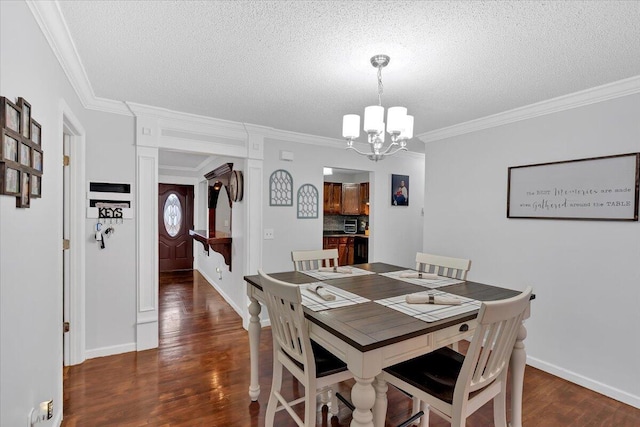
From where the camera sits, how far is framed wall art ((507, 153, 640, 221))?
2.32 metres

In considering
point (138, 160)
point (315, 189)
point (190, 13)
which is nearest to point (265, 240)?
point (315, 189)

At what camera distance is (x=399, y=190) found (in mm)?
4754

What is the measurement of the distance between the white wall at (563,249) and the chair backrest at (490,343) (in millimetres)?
1557

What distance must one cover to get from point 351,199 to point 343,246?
959 mm

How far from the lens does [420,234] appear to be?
5.08m

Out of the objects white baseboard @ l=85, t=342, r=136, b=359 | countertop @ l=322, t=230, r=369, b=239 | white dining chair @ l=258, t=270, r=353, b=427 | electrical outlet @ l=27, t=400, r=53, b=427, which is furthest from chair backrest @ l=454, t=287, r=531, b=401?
countertop @ l=322, t=230, r=369, b=239

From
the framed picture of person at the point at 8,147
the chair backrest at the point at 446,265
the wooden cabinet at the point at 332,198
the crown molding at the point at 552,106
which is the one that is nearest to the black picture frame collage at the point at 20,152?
the framed picture of person at the point at 8,147

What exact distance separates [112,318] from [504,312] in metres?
3.17

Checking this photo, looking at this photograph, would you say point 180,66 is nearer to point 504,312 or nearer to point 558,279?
point 504,312

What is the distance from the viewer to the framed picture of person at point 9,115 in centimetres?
111

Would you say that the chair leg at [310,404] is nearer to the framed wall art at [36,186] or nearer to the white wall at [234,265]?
the framed wall art at [36,186]

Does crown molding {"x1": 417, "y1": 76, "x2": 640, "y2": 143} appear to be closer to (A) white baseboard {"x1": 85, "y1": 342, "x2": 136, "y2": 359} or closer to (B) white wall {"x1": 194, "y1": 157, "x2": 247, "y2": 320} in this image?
(B) white wall {"x1": 194, "y1": 157, "x2": 247, "y2": 320}

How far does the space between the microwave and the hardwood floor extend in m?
3.85

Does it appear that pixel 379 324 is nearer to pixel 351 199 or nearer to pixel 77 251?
pixel 77 251
